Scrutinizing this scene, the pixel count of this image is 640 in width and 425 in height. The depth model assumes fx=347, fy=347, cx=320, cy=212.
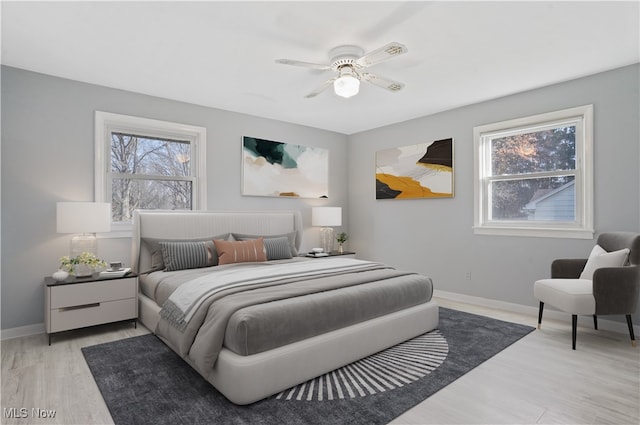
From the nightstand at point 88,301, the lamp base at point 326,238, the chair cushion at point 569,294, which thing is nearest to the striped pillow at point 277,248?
the lamp base at point 326,238

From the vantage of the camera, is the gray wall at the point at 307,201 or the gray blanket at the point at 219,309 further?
the gray wall at the point at 307,201

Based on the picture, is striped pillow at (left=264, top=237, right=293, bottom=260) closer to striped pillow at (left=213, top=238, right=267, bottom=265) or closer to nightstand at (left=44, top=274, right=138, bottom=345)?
striped pillow at (left=213, top=238, right=267, bottom=265)

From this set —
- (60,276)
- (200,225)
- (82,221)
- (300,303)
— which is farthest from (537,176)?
(60,276)

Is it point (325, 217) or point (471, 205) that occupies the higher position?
point (471, 205)

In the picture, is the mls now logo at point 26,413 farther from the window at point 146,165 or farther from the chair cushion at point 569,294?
the chair cushion at point 569,294

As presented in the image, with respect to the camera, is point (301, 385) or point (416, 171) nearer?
point (301, 385)

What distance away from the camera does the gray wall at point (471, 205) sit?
338 centimetres

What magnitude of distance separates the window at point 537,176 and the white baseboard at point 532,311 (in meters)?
0.84

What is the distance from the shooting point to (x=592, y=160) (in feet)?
11.6

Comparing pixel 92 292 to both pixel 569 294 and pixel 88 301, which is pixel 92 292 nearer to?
pixel 88 301

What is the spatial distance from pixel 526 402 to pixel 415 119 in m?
3.97

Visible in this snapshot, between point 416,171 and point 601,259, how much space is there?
2.53 metres

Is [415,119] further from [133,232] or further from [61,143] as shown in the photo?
[61,143]

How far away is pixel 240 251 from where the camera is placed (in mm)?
3893
